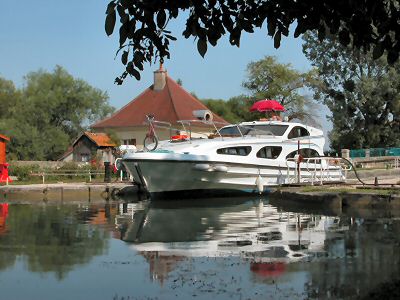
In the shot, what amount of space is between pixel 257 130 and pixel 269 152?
143 cm

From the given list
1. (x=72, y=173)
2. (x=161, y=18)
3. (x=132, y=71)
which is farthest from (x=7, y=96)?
(x=161, y=18)

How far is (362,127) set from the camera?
5291 cm

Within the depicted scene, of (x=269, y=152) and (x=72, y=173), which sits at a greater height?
(x=269, y=152)

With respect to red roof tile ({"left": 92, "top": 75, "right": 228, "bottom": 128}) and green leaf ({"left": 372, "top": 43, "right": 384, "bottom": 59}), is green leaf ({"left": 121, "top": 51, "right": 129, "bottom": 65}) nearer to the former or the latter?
green leaf ({"left": 372, "top": 43, "right": 384, "bottom": 59})

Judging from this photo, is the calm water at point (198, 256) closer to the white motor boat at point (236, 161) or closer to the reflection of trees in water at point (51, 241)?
the reflection of trees in water at point (51, 241)

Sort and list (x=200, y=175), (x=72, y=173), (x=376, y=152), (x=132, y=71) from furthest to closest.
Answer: (x=376, y=152) < (x=72, y=173) < (x=200, y=175) < (x=132, y=71)

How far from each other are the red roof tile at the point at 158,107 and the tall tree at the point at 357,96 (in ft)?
43.2

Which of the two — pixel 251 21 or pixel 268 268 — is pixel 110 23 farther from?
pixel 268 268

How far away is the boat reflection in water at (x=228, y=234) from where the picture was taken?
412 inches

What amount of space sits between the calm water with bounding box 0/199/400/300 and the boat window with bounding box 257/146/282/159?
874cm

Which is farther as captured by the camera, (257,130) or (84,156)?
(84,156)

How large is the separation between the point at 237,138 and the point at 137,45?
22070 mm

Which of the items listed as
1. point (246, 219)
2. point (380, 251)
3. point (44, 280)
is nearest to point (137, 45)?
point (44, 280)

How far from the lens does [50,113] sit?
68.8 m
